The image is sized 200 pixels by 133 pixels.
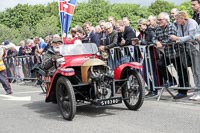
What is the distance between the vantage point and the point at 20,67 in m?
16.5

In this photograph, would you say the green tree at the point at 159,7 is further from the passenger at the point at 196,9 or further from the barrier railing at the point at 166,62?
the passenger at the point at 196,9

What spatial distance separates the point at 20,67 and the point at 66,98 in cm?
954

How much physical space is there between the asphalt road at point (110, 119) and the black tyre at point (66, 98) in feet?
0.57

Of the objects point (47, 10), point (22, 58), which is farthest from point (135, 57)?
point (47, 10)

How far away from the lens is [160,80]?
949 centimetres

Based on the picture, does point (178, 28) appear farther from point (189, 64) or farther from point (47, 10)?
point (47, 10)

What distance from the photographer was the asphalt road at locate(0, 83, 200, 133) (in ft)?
20.7

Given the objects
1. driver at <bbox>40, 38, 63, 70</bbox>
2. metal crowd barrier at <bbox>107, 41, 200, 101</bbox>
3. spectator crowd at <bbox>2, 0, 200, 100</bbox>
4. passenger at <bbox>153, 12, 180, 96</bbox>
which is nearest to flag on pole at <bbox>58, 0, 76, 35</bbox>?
spectator crowd at <bbox>2, 0, 200, 100</bbox>

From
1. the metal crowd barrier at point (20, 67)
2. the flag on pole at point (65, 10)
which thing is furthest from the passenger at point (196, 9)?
the metal crowd barrier at point (20, 67)

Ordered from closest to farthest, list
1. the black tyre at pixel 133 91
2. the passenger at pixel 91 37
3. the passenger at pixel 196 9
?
1. the black tyre at pixel 133 91
2. the passenger at pixel 196 9
3. the passenger at pixel 91 37

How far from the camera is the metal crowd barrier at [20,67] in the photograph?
1561 cm

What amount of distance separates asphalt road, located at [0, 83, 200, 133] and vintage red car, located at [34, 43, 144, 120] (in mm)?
302

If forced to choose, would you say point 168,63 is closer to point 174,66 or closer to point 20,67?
point 174,66

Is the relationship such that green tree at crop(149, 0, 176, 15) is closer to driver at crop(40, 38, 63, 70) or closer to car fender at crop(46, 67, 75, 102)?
driver at crop(40, 38, 63, 70)
